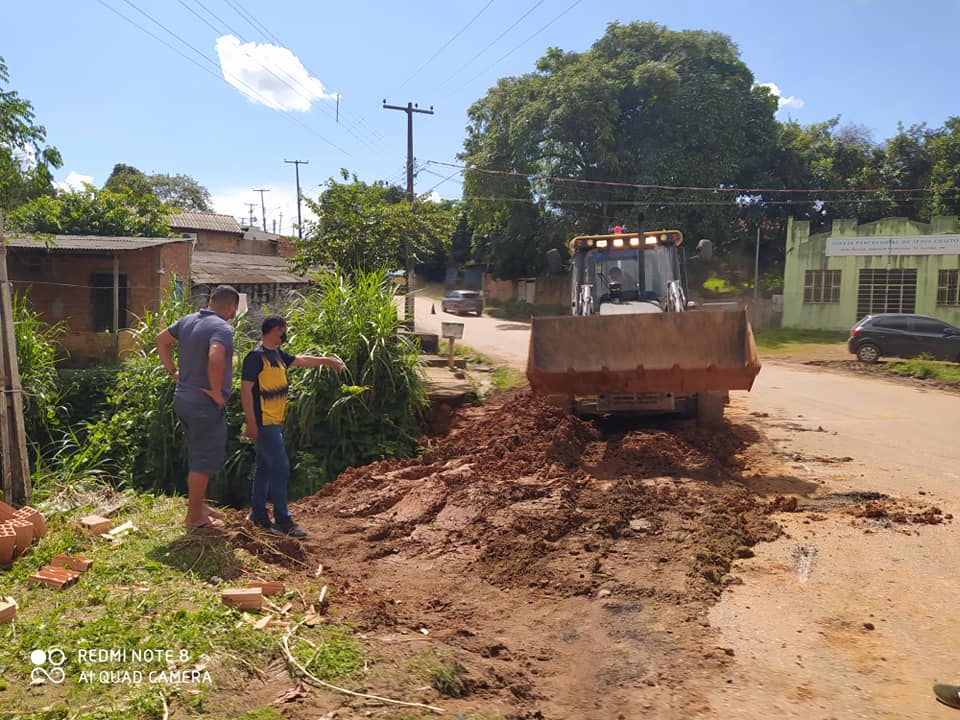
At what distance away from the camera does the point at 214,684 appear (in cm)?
295

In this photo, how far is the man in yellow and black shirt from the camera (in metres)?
5.12

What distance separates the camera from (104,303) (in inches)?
683

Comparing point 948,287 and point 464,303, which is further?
point 464,303

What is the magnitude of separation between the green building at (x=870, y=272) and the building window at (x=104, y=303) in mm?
21843

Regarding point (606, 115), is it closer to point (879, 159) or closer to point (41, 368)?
point (879, 159)

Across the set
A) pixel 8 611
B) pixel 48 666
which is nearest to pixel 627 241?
pixel 8 611

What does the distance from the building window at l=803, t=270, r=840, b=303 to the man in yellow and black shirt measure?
2581 cm

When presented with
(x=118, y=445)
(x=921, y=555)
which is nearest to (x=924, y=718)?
(x=921, y=555)

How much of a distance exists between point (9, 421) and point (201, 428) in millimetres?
2038

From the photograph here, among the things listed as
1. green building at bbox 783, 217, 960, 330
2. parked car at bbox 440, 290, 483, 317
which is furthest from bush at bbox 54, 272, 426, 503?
parked car at bbox 440, 290, 483, 317

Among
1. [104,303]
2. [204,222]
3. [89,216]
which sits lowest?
[104,303]

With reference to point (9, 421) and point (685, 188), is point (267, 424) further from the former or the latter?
point (685, 188)

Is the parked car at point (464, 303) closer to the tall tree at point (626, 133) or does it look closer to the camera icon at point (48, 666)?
the tall tree at point (626, 133)

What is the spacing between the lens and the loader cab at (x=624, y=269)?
10016mm
